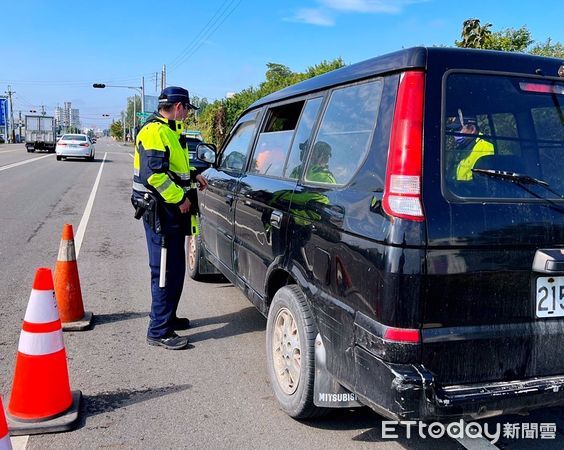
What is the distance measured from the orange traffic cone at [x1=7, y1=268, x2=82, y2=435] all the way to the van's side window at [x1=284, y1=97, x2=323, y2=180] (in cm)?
167

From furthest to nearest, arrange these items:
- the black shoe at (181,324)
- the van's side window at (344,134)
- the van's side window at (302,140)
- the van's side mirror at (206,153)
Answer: the van's side mirror at (206,153) < the black shoe at (181,324) < the van's side window at (302,140) < the van's side window at (344,134)

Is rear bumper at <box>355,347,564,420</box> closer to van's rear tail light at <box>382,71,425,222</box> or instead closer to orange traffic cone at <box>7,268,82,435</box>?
van's rear tail light at <box>382,71,425,222</box>

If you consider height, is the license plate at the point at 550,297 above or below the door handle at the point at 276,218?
below

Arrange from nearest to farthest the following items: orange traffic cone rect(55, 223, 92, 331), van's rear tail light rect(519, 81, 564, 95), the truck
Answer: van's rear tail light rect(519, 81, 564, 95) < orange traffic cone rect(55, 223, 92, 331) < the truck

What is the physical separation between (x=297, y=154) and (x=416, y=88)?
118cm

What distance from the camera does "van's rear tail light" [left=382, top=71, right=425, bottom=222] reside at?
2.22m

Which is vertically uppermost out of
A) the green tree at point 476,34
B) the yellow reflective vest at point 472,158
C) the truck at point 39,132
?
the green tree at point 476,34

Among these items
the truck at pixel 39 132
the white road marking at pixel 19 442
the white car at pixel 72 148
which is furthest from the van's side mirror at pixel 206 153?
the truck at pixel 39 132

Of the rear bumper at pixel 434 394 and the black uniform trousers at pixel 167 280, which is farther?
the black uniform trousers at pixel 167 280

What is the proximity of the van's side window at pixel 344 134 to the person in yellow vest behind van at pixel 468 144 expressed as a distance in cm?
40

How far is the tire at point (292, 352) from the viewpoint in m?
2.86

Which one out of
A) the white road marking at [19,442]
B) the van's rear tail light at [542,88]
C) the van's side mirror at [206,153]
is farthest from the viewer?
the van's side mirror at [206,153]

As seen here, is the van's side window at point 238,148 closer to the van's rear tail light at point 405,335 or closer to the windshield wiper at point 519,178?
the windshield wiper at point 519,178

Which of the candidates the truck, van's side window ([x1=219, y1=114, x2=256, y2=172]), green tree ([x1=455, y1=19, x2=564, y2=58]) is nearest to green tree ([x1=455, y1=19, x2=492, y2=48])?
green tree ([x1=455, y1=19, x2=564, y2=58])
